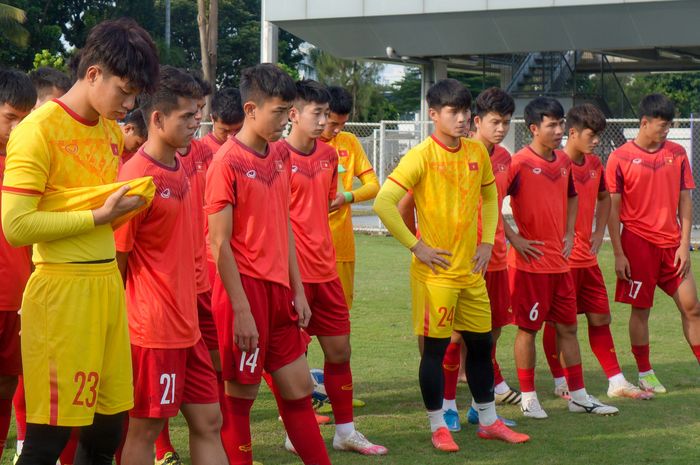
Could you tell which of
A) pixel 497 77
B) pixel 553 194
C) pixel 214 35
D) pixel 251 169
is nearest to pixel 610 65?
pixel 497 77

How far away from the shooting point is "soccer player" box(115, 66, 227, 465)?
14.4 ft

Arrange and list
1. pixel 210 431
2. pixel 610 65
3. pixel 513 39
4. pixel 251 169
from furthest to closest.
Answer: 1. pixel 610 65
2. pixel 513 39
3. pixel 251 169
4. pixel 210 431

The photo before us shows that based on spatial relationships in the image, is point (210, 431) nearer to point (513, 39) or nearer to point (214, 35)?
point (513, 39)

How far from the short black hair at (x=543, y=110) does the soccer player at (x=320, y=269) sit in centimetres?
172

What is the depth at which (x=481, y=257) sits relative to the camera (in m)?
6.34

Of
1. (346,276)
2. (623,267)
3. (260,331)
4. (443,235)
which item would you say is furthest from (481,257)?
(623,267)

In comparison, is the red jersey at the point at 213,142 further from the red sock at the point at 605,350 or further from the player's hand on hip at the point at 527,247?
the red sock at the point at 605,350

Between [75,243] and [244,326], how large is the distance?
116cm

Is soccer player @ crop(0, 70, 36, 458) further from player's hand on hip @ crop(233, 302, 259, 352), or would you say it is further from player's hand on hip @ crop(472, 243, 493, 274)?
player's hand on hip @ crop(472, 243, 493, 274)

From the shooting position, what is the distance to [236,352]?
200 inches

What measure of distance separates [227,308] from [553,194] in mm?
3008

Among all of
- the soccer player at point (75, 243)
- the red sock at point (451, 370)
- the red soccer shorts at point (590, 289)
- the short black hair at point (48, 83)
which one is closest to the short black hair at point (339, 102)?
the red sock at point (451, 370)

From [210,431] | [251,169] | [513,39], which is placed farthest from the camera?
[513,39]

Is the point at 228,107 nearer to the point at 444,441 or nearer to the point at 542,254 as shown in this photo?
the point at 542,254
